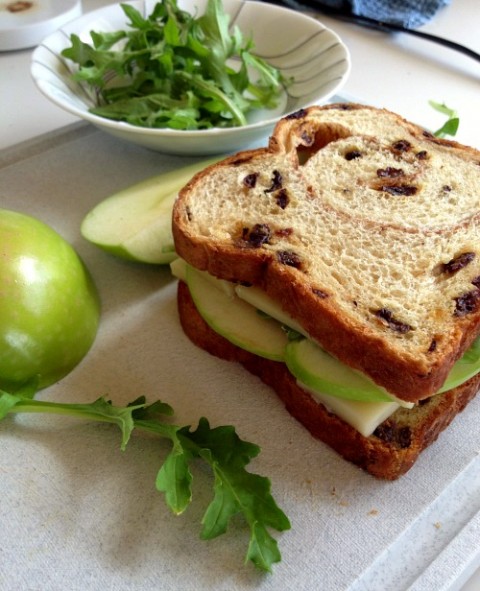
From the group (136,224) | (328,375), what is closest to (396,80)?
(136,224)

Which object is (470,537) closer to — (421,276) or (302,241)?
(421,276)

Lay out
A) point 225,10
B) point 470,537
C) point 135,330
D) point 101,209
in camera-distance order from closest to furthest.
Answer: point 470,537 → point 135,330 → point 101,209 → point 225,10

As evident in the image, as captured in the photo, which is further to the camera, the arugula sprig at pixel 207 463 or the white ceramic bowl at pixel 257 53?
the white ceramic bowl at pixel 257 53

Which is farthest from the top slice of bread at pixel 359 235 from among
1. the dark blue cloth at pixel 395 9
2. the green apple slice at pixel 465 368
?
the dark blue cloth at pixel 395 9

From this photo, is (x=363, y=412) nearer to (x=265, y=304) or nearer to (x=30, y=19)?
Answer: (x=265, y=304)

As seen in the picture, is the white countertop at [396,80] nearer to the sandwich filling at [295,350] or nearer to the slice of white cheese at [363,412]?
the sandwich filling at [295,350]

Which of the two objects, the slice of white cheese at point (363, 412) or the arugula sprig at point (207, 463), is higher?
the slice of white cheese at point (363, 412)

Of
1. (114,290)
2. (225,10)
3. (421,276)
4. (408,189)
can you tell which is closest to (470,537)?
(421,276)

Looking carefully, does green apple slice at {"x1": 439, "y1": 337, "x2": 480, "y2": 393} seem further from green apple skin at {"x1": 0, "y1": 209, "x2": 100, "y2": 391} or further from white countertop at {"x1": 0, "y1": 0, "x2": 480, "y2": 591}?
white countertop at {"x1": 0, "y1": 0, "x2": 480, "y2": 591}
